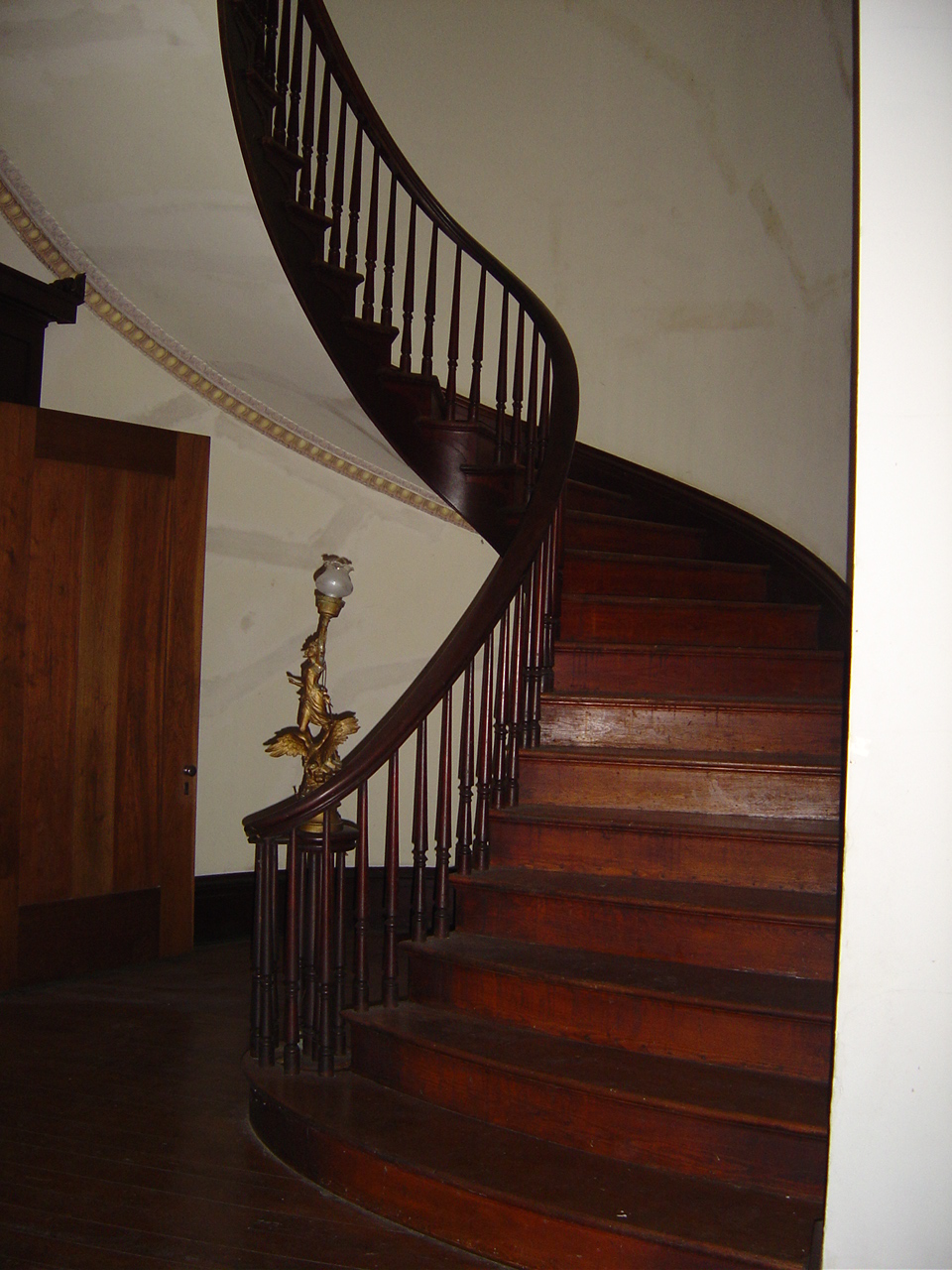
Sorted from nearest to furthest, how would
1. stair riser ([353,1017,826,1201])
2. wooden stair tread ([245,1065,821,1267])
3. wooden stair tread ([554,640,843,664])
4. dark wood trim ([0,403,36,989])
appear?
wooden stair tread ([245,1065,821,1267]) → stair riser ([353,1017,826,1201]) → wooden stair tread ([554,640,843,664]) → dark wood trim ([0,403,36,989])

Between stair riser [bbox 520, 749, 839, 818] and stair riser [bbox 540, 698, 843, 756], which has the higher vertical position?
stair riser [bbox 540, 698, 843, 756]

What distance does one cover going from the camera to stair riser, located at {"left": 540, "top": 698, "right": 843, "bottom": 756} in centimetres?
263

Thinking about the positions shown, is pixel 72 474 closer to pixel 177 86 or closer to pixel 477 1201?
pixel 177 86

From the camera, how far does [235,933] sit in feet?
13.0

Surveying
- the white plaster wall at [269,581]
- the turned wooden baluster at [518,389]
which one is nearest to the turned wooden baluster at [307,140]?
the turned wooden baluster at [518,389]

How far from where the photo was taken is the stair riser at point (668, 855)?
2.23 meters

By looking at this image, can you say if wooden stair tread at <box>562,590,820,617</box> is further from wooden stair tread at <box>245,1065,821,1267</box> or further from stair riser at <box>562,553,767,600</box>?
wooden stair tread at <box>245,1065,821,1267</box>

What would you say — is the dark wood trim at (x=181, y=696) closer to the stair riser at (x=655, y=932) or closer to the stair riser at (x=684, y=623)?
the stair riser at (x=684, y=623)

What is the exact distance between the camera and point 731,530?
404 centimetres

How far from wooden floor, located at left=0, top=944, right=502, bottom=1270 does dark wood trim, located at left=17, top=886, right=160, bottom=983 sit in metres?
0.15

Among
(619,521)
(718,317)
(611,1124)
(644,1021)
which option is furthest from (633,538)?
(611,1124)

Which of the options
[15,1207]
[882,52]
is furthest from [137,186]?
[15,1207]

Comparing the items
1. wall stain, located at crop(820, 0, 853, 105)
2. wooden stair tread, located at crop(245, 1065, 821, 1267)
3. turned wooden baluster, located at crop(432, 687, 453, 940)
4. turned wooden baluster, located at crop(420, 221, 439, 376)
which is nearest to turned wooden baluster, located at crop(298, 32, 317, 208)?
turned wooden baluster, located at crop(420, 221, 439, 376)

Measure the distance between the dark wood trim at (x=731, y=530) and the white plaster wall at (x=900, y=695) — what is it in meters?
2.40
